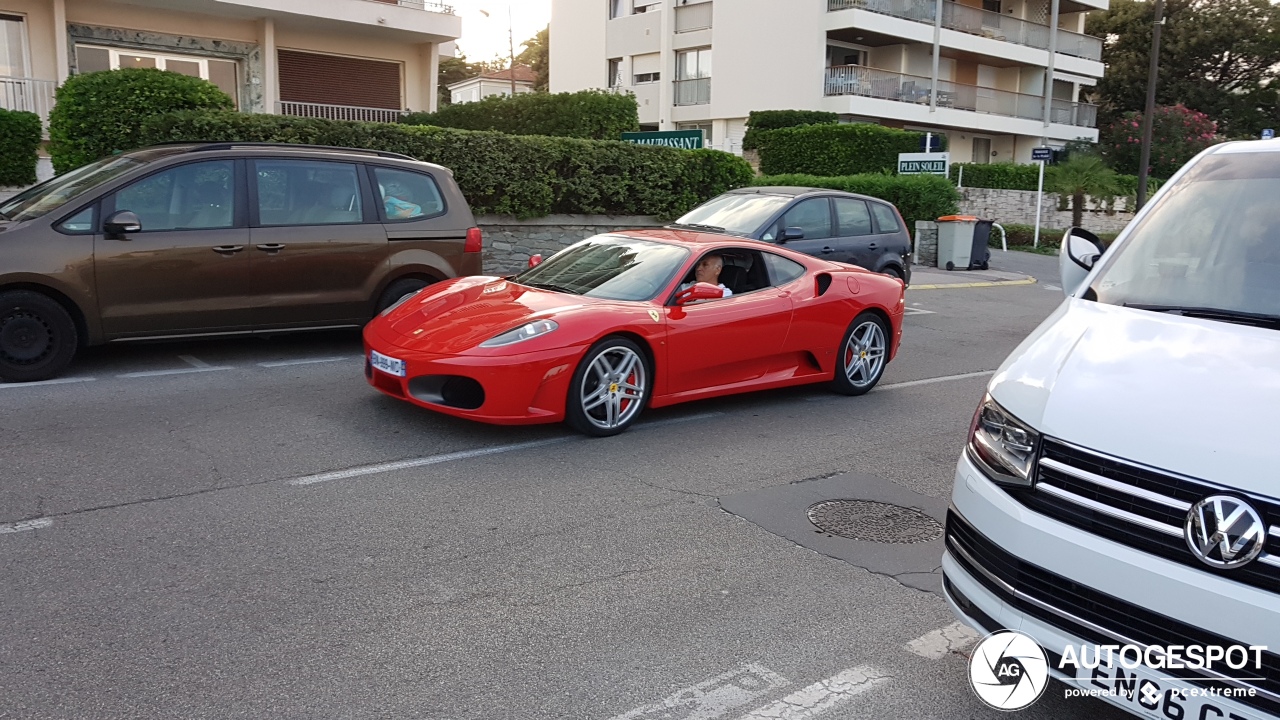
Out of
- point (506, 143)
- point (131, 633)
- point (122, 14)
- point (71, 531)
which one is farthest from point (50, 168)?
point (131, 633)

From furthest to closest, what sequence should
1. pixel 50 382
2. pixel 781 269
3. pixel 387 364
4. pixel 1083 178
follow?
pixel 1083 178, pixel 781 269, pixel 50 382, pixel 387 364

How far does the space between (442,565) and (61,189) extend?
5.87m

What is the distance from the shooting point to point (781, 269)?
8070 mm

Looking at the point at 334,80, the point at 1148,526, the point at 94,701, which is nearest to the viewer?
the point at 1148,526

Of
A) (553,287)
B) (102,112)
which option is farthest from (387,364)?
(102,112)

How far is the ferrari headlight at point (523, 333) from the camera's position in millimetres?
6348

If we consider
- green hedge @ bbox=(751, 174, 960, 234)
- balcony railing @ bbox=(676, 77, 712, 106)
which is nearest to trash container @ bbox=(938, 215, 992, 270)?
green hedge @ bbox=(751, 174, 960, 234)

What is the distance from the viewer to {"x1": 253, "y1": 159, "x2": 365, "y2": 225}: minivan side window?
28.3 ft

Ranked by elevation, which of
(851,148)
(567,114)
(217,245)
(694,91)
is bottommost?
(217,245)

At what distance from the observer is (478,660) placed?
365 centimetres

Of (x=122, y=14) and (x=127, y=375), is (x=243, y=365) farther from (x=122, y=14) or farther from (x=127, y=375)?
(x=122, y=14)

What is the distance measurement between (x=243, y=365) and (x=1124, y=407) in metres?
7.48

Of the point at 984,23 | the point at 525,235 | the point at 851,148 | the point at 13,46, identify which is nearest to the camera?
the point at 525,235

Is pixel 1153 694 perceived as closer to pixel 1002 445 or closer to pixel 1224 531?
pixel 1224 531
